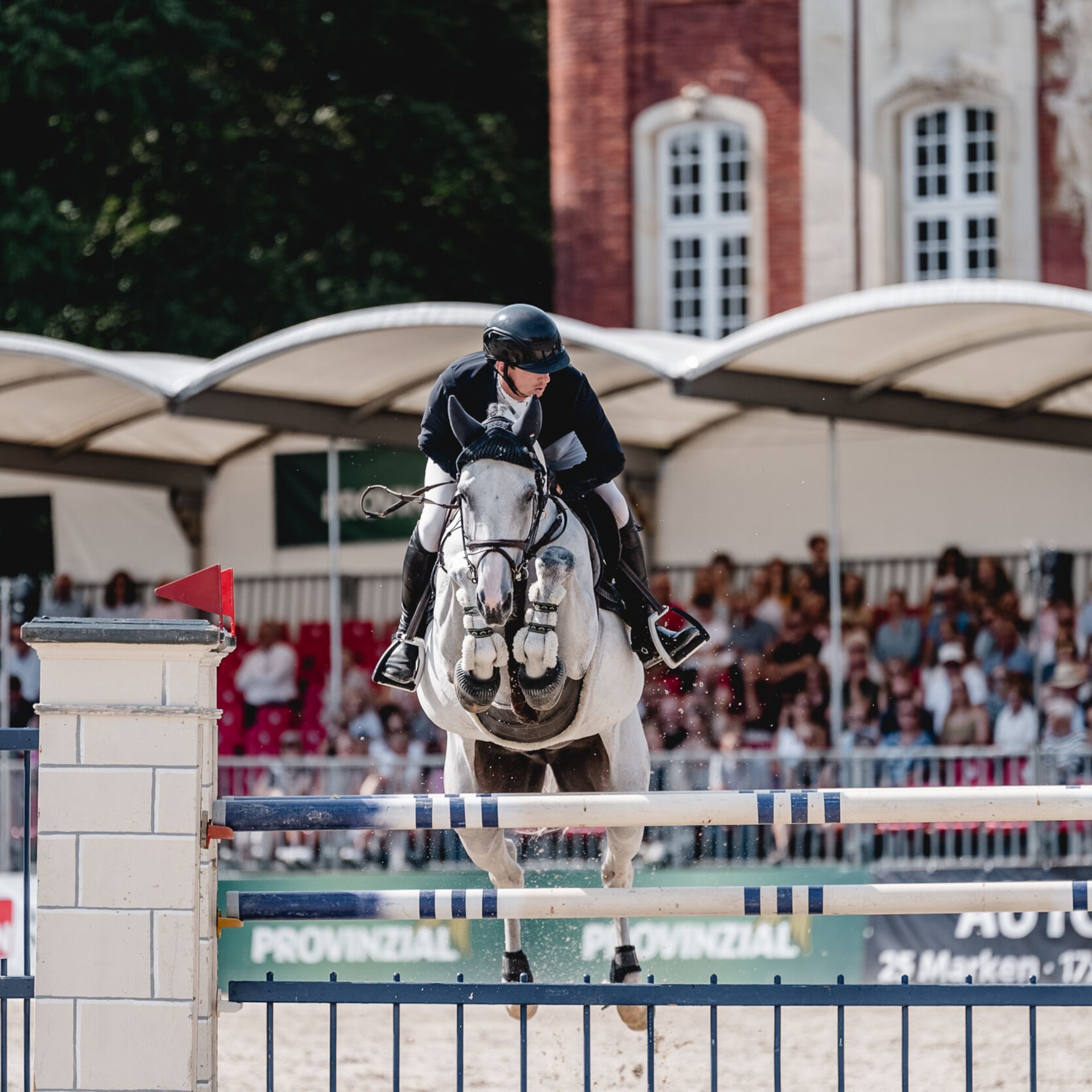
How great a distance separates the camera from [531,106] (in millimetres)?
33312

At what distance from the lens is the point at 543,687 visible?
713cm

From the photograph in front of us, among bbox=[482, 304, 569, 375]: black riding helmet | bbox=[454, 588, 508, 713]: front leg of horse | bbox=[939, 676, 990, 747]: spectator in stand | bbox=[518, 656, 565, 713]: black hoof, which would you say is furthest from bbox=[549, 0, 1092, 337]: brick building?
bbox=[454, 588, 508, 713]: front leg of horse

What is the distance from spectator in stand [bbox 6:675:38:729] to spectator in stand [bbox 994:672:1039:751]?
355 inches

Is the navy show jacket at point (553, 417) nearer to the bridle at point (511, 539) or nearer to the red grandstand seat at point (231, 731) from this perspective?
the bridle at point (511, 539)

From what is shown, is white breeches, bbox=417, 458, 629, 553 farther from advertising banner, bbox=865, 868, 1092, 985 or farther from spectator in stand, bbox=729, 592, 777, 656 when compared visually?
spectator in stand, bbox=729, 592, 777, 656

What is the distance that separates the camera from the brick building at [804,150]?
23.1 metres

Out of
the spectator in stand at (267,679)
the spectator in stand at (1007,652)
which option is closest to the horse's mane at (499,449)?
the spectator in stand at (1007,652)

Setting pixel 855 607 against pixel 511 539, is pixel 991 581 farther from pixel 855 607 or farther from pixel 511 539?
pixel 511 539

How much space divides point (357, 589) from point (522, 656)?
14.3 metres

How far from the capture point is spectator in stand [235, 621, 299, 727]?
18.7 m

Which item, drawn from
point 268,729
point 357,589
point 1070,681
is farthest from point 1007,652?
point 357,589

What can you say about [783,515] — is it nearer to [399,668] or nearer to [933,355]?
[933,355]

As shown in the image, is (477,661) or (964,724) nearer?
(477,661)

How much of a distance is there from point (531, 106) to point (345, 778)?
19845 mm
